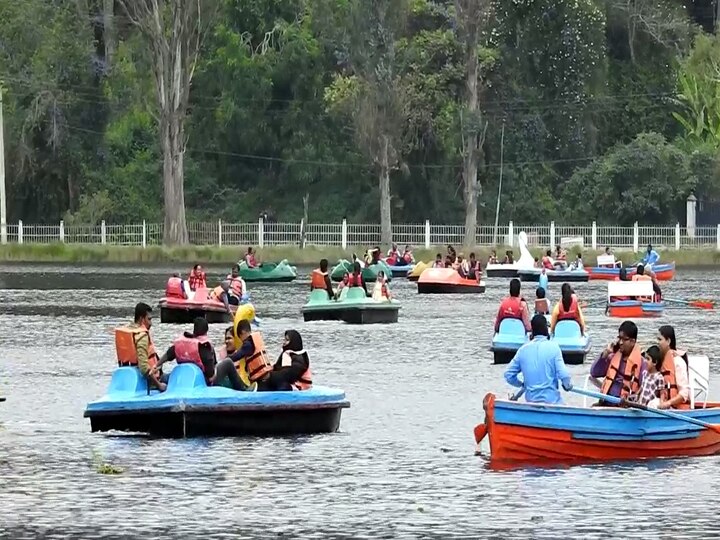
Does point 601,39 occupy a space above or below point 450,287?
above

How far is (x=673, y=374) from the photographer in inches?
912

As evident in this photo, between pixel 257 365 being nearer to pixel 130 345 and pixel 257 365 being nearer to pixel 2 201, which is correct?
pixel 130 345

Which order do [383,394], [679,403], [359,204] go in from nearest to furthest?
[679,403] → [383,394] → [359,204]

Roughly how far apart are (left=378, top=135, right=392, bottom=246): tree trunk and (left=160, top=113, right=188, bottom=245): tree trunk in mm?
8999

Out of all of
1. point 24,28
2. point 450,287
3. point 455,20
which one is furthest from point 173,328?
point 24,28

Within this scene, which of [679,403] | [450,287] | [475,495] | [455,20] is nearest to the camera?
[475,495]

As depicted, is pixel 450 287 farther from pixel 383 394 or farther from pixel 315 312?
pixel 383 394

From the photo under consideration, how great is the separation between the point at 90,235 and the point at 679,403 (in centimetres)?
6906

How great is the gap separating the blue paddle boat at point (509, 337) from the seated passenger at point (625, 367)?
11573mm

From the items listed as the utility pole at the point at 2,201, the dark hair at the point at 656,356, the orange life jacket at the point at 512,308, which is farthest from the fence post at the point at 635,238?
the dark hair at the point at 656,356

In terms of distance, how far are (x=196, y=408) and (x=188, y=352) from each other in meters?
0.80

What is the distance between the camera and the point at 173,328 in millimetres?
46469

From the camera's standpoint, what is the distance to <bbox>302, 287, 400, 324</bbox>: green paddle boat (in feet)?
157

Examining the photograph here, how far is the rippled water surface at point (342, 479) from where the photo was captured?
1941cm
